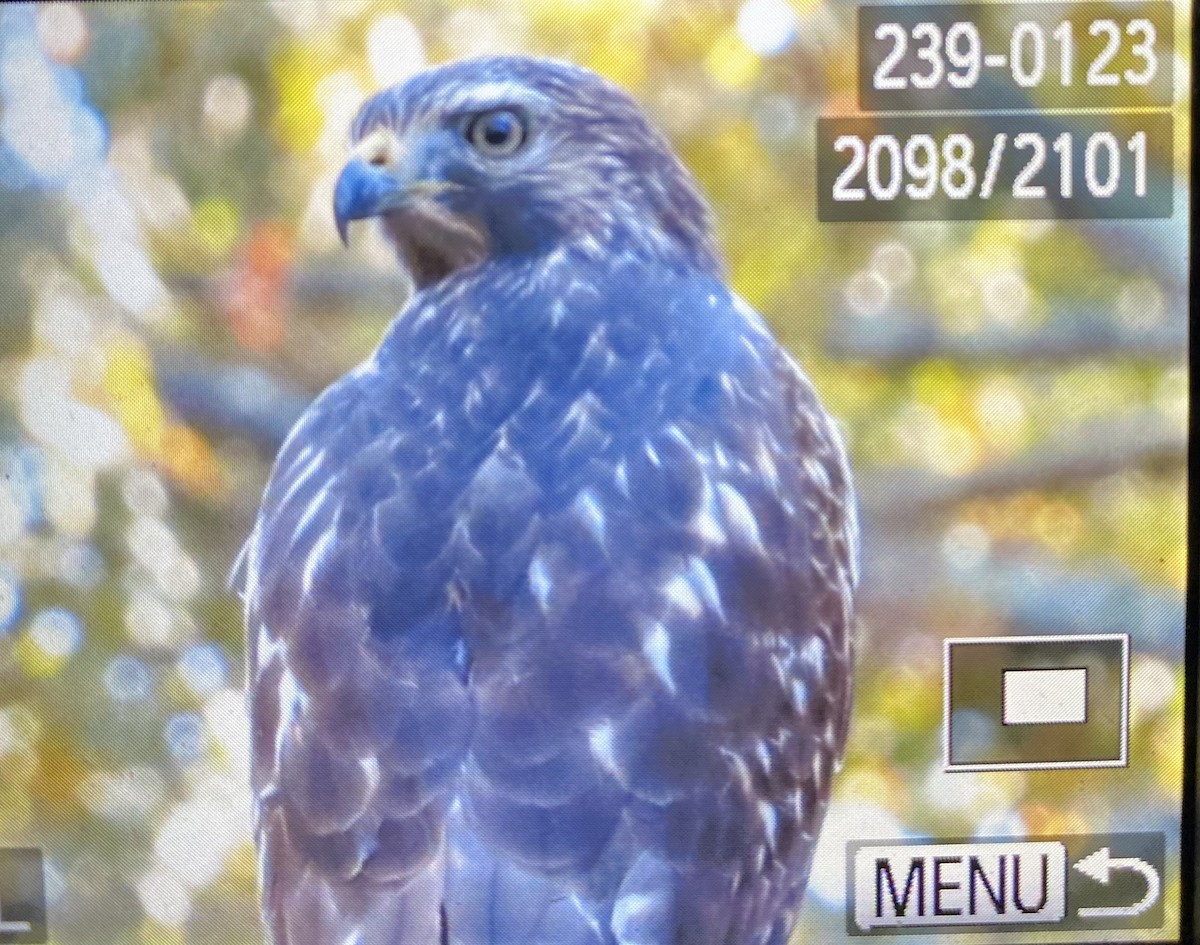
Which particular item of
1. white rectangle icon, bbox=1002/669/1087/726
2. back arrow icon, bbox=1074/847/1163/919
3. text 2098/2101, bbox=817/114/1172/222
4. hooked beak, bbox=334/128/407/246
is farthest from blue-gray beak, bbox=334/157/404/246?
back arrow icon, bbox=1074/847/1163/919

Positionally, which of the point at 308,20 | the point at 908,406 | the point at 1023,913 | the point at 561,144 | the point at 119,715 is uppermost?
the point at 308,20

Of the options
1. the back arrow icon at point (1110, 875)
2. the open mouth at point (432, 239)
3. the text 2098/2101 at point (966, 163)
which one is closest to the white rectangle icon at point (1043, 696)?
the back arrow icon at point (1110, 875)

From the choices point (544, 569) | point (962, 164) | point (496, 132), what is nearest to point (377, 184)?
point (496, 132)

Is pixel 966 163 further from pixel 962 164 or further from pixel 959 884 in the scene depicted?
pixel 959 884

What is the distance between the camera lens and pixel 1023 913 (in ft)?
4.09

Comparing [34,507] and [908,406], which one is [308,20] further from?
[908,406]

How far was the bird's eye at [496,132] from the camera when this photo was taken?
3.59ft

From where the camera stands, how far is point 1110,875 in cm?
125

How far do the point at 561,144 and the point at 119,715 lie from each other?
2.38 feet

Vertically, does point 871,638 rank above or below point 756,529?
below

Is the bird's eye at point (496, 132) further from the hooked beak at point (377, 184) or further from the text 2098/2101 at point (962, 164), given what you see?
the text 2098/2101 at point (962, 164)

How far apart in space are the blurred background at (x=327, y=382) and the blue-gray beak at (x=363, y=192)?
0.20ft

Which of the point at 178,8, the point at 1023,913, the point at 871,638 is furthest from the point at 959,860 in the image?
the point at 178,8

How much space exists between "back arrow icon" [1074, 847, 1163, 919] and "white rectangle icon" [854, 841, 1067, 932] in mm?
27
